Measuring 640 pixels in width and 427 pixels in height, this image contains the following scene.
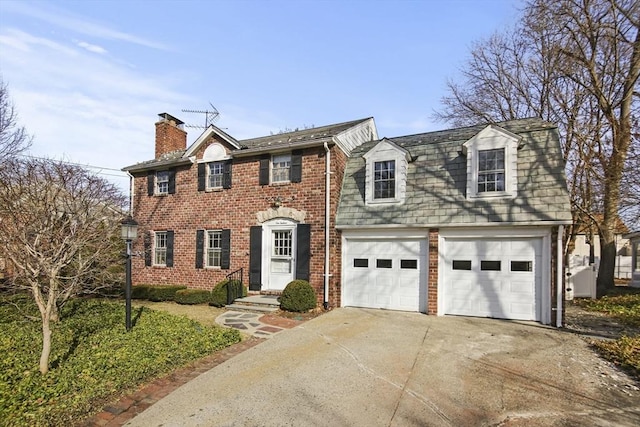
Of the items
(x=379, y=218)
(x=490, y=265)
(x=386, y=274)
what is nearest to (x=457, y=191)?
(x=490, y=265)

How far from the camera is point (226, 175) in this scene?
1307 cm

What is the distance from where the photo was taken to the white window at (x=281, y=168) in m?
12.1

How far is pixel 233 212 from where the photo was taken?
1275cm

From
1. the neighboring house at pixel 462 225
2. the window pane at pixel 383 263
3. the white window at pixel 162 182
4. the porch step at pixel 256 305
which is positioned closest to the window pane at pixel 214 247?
the porch step at pixel 256 305

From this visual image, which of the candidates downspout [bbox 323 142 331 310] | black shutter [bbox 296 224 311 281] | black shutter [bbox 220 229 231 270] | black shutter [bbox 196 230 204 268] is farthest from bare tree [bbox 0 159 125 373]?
downspout [bbox 323 142 331 310]

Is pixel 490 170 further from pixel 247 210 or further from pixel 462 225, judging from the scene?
pixel 247 210

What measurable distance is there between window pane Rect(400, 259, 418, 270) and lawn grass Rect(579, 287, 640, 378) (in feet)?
14.0

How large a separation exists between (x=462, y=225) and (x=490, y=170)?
1750 millimetres

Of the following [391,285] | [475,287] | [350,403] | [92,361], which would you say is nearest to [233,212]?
[391,285]

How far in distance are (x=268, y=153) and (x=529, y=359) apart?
9.39 meters

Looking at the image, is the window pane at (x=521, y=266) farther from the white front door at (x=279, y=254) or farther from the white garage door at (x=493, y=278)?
the white front door at (x=279, y=254)

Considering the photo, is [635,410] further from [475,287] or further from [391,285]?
[391,285]

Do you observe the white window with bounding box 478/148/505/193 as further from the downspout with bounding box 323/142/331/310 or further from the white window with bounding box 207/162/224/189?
the white window with bounding box 207/162/224/189

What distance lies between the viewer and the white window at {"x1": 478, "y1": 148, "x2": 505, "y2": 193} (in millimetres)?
9570
